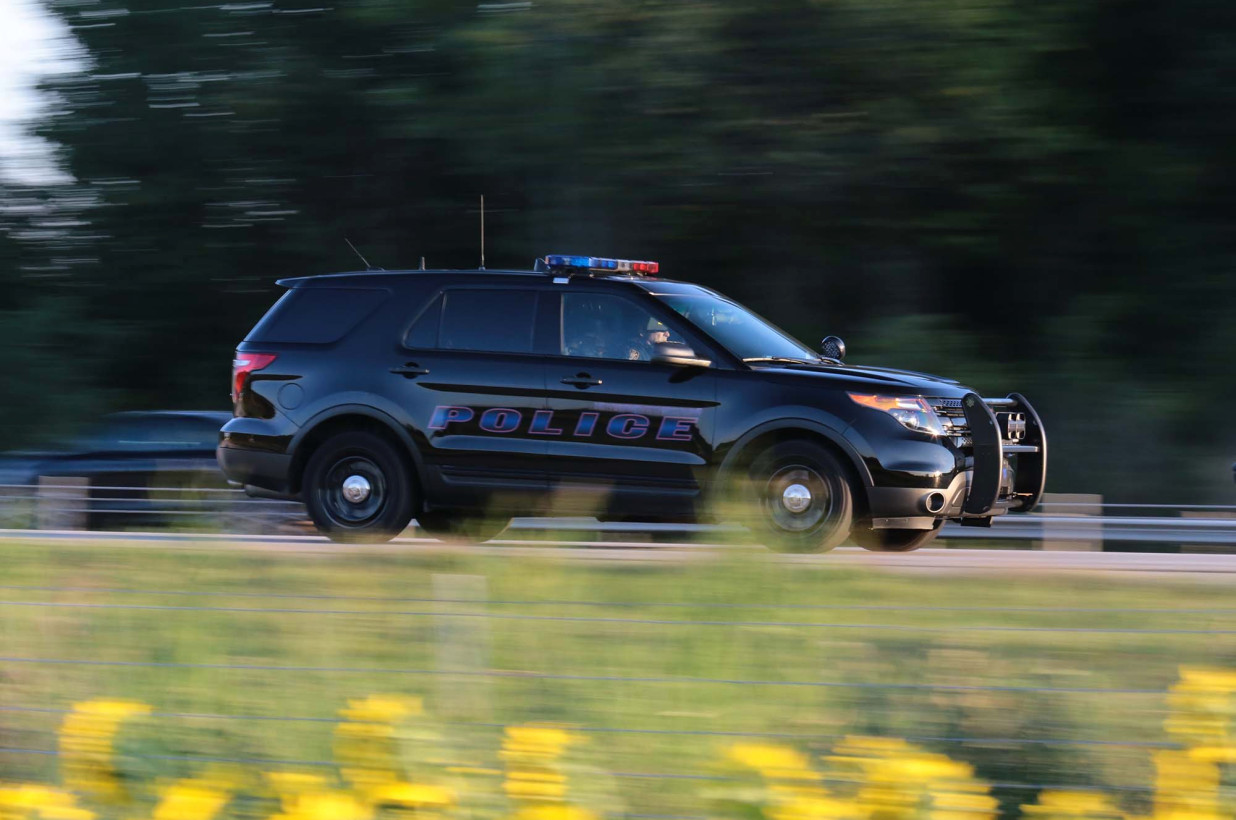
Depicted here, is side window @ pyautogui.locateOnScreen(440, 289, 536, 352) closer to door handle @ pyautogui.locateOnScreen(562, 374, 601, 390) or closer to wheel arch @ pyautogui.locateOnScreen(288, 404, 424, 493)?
door handle @ pyautogui.locateOnScreen(562, 374, 601, 390)

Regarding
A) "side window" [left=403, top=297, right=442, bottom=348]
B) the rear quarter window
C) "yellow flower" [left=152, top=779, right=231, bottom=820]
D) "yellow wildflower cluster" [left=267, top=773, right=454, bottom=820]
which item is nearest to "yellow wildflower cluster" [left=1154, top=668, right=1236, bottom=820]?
"yellow wildflower cluster" [left=267, top=773, right=454, bottom=820]

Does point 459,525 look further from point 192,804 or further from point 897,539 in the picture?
point 192,804

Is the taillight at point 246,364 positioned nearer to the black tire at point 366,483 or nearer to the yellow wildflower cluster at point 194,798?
→ the black tire at point 366,483

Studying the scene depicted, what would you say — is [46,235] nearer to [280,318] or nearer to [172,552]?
[280,318]

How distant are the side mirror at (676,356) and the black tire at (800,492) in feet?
1.94

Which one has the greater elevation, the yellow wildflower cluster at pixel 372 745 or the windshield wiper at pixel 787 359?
the windshield wiper at pixel 787 359

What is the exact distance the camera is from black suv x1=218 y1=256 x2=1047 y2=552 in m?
7.60

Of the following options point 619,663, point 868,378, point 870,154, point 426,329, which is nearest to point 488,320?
point 426,329

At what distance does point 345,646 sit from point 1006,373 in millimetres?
8647

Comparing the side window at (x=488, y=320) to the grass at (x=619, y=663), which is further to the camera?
the side window at (x=488, y=320)

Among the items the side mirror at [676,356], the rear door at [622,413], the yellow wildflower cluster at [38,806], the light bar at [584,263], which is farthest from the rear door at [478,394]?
the yellow wildflower cluster at [38,806]

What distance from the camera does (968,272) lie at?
13.8m

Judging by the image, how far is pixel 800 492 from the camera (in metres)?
7.57

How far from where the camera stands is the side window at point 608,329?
7957mm
